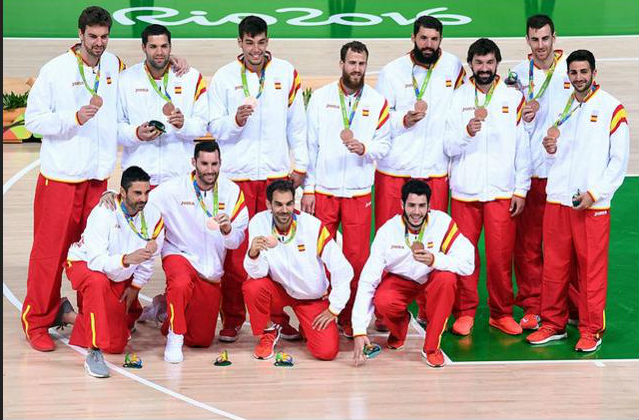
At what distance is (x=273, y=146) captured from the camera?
10.1 m

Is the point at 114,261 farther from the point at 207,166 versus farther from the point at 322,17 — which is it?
the point at 322,17

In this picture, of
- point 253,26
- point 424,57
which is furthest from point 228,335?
point 424,57

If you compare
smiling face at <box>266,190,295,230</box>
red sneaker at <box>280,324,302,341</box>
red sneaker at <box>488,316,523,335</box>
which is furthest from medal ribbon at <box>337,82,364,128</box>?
red sneaker at <box>488,316,523,335</box>

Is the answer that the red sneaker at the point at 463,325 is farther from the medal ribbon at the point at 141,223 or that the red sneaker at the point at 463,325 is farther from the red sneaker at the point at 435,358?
the medal ribbon at the point at 141,223

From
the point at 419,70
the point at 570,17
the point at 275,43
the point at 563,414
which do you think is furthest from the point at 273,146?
the point at 570,17

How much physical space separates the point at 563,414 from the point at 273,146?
3.20 m

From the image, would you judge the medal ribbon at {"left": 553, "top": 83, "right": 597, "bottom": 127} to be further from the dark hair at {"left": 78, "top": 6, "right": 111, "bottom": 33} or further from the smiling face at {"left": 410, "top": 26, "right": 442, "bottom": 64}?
the dark hair at {"left": 78, "top": 6, "right": 111, "bottom": 33}

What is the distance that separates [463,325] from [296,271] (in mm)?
1543

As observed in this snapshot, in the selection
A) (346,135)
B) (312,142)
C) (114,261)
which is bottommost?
(114,261)

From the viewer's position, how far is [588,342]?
980cm

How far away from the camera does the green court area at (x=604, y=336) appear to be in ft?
31.9

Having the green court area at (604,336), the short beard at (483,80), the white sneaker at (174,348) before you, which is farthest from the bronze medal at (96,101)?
the green court area at (604,336)

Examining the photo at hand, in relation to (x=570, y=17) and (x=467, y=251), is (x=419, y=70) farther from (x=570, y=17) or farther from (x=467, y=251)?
(x=570, y=17)

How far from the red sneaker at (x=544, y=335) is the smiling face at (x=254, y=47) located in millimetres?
3077
